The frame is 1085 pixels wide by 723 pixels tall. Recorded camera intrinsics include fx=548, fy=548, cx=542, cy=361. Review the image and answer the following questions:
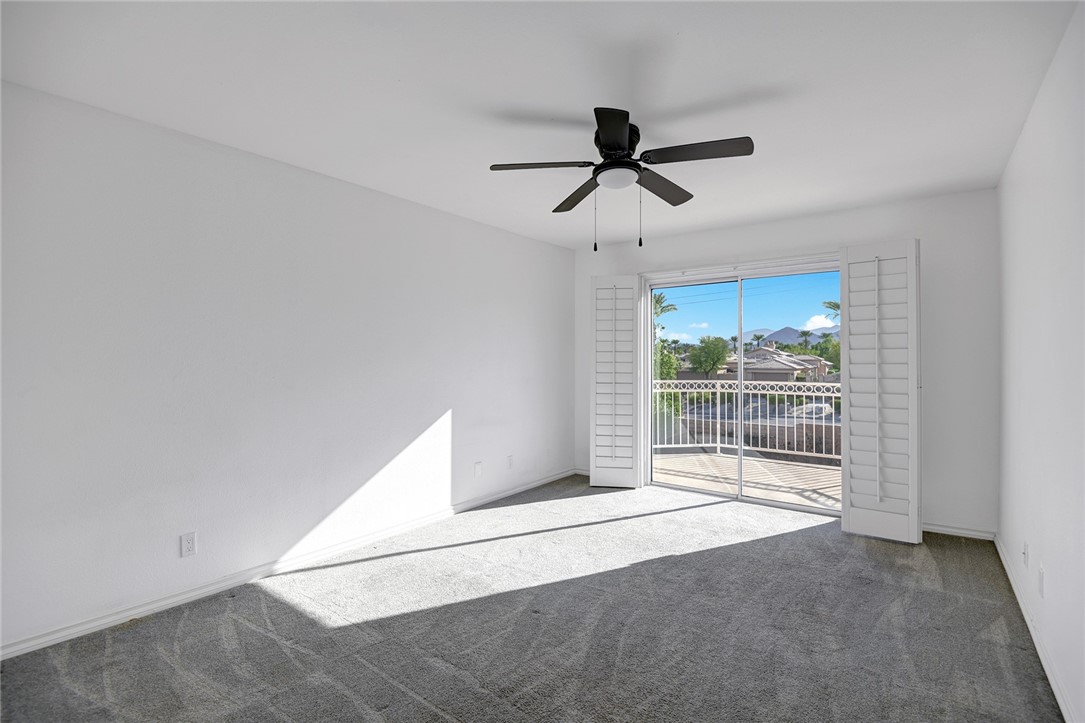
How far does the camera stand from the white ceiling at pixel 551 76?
74.9 inches

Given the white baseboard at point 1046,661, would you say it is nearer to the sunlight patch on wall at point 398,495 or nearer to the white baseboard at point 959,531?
the white baseboard at point 959,531

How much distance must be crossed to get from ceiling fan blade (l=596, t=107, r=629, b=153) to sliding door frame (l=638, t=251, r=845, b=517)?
264cm

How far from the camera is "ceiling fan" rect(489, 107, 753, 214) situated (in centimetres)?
226

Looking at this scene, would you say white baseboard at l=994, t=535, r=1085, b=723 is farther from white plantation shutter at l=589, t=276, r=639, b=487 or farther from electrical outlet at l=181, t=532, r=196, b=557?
electrical outlet at l=181, t=532, r=196, b=557

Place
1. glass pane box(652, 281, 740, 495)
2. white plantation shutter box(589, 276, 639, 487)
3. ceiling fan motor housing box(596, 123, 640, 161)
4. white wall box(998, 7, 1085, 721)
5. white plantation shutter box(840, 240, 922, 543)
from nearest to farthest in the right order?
white wall box(998, 7, 1085, 721) < ceiling fan motor housing box(596, 123, 640, 161) < white plantation shutter box(840, 240, 922, 543) < glass pane box(652, 281, 740, 495) < white plantation shutter box(589, 276, 639, 487)

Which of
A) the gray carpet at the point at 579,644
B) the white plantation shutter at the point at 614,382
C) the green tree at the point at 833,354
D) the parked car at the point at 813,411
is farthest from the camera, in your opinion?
the white plantation shutter at the point at 614,382

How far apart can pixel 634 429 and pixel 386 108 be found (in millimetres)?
3580

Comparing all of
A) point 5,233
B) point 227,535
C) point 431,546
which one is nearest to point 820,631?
point 431,546

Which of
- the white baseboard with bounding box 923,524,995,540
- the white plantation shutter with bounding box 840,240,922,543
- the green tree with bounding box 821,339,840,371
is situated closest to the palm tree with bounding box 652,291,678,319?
the green tree with bounding box 821,339,840,371

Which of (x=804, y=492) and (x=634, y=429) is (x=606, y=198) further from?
(x=804, y=492)

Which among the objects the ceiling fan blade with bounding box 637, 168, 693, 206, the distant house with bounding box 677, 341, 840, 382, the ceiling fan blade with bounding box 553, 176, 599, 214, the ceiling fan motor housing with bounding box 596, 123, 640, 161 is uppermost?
the ceiling fan motor housing with bounding box 596, 123, 640, 161

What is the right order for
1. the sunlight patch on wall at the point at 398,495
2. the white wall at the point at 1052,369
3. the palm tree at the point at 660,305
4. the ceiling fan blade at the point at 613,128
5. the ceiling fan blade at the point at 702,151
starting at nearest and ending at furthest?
the white wall at the point at 1052,369
the ceiling fan blade at the point at 613,128
the ceiling fan blade at the point at 702,151
the sunlight patch on wall at the point at 398,495
the palm tree at the point at 660,305

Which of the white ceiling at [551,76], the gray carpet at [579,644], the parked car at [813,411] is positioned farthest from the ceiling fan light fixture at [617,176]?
the parked car at [813,411]

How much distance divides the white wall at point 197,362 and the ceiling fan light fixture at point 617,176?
1871mm
